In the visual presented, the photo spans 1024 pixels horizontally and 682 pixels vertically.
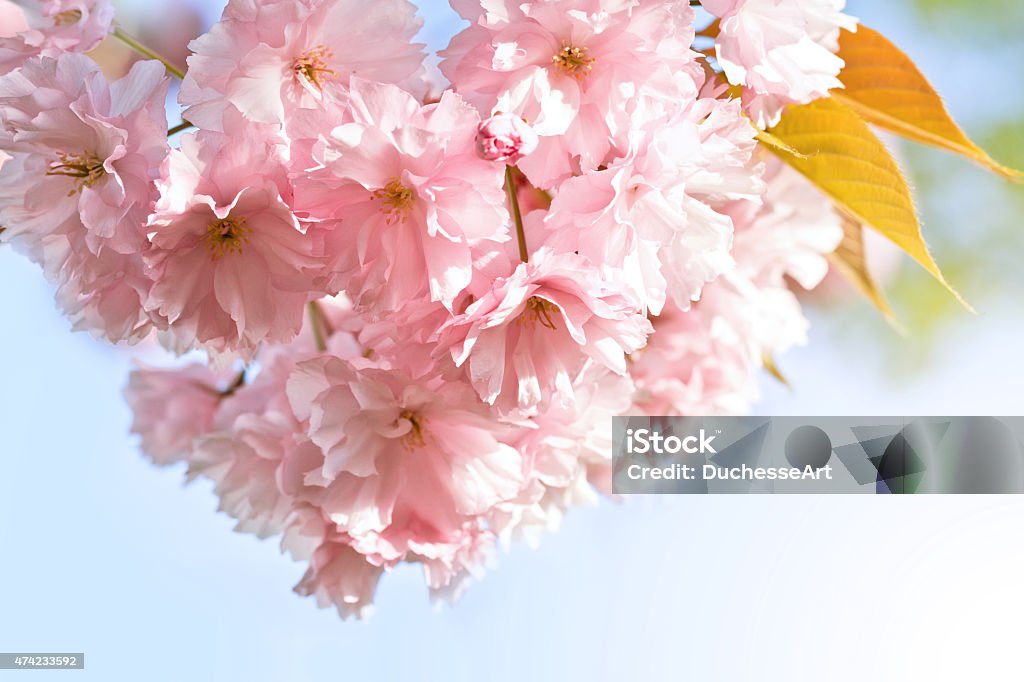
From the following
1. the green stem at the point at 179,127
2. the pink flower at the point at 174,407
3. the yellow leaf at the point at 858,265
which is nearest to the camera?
the green stem at the point at 179,127

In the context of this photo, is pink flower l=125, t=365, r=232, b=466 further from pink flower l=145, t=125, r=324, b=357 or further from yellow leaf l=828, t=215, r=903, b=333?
yellow leaf l=828, t=215, r=903, b=333

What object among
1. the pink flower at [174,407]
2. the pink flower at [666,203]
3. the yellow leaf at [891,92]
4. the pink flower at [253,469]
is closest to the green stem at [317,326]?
the pink flower at [253,469]

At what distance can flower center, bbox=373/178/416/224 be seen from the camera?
0.46 m

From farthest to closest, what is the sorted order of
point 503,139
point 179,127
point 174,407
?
point 174,407
point 179,127
point 503,139

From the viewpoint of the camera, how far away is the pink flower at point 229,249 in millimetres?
451

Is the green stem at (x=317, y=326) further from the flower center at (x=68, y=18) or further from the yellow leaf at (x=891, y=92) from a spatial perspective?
the yellow leaf at (x=891, y=92)

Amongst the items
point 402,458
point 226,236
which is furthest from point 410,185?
point 402,458

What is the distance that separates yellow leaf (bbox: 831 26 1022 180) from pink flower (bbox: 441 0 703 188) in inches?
10.1

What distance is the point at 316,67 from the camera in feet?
1.59

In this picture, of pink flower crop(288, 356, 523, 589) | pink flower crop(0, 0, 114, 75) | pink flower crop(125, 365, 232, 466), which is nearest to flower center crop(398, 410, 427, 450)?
pink flower crop(288, 356, 523, 589)

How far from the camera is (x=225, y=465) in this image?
0.71 meters

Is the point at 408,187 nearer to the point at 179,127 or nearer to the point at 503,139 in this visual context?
the point at 503,139

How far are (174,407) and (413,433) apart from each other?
0.45m

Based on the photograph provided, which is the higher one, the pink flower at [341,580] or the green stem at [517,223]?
the green stem at [517,223]
